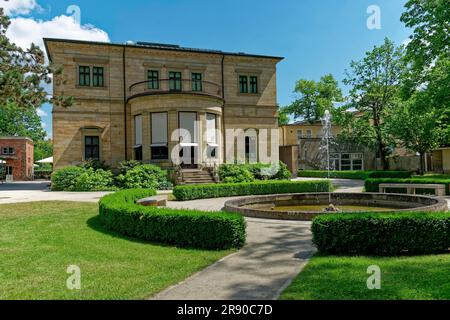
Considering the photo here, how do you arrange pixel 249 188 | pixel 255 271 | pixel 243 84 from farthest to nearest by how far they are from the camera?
pixel 243 84
pixel 249 188
pixel 255 271

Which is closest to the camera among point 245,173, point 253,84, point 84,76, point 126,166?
point 126,166

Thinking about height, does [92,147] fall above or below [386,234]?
above

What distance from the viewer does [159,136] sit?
28.9m

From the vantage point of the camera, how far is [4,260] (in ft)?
24.7

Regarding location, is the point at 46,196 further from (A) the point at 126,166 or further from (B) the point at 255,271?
(B) the point at 255,271

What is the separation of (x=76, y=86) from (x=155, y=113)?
7115 mm

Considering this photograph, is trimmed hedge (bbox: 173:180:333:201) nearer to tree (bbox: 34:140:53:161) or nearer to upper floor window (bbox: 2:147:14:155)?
upper floor window (bbox: 2:147:14:155)

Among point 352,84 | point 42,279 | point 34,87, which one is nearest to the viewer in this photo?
point 42,279

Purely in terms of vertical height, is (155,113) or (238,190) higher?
(155,113)

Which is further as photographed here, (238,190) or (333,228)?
(238,190)

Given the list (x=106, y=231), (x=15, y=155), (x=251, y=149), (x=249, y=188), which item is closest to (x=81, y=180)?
(x=249, y=188)

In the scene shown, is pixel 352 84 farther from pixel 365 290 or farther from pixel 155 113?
pixel 365 290

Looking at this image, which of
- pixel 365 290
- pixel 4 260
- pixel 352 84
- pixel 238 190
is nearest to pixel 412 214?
pixel 365 290

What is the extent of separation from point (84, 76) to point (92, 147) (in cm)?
600
